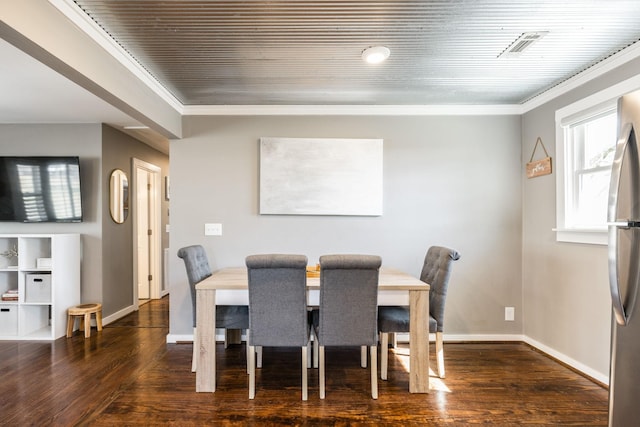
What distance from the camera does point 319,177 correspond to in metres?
3.28

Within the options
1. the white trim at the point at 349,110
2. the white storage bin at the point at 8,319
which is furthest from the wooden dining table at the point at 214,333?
the white storage bin at the point at 8,319

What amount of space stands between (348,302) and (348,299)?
2cm

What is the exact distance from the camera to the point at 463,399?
2238 mm

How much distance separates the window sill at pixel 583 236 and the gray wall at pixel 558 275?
0.14ft

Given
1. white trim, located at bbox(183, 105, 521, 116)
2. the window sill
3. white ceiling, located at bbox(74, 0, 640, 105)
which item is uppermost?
white ceiling, located at bbox(74, 0, 640, 105)

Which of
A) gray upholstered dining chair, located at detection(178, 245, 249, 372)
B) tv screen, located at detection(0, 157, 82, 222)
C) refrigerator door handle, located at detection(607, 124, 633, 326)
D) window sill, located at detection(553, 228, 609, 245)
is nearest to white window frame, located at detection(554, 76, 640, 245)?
window sill, located at detection(553, 228, 609, 245)

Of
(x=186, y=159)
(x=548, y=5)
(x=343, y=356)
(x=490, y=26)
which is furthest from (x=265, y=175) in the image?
(x=548, y=5)

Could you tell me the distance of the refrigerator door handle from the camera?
51.8 inches

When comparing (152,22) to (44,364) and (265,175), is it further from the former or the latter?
(44,364)

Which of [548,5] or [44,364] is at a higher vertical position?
[548,5]

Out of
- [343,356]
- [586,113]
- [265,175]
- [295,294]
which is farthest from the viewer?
[265,175]

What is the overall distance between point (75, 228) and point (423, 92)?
3947mm

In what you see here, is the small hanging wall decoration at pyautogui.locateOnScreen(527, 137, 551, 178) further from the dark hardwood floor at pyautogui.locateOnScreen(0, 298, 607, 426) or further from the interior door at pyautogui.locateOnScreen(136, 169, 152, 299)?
the interior door at pyautogui.locateOnScreen(136, 169, 152, 299)

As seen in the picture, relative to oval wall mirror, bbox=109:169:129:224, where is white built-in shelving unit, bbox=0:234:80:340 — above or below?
Result: below
